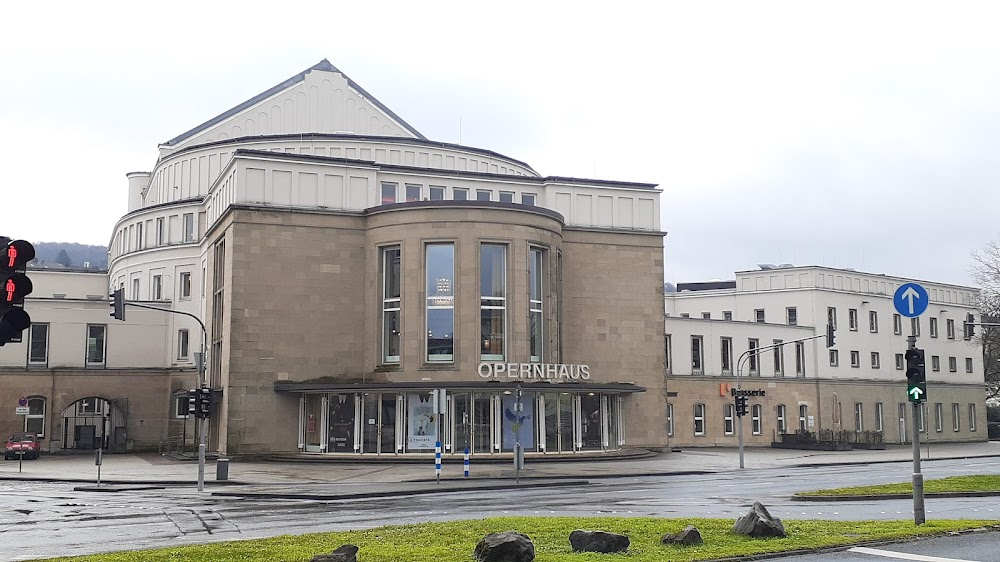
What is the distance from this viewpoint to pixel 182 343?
211 ft

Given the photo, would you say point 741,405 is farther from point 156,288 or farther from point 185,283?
point 156,288

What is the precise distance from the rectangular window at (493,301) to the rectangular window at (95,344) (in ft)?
92.5

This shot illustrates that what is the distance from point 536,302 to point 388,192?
10432 mm

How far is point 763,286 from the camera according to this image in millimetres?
77188

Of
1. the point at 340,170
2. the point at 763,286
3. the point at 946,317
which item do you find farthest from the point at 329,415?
the point at 946,317

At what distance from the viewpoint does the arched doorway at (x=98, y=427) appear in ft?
197

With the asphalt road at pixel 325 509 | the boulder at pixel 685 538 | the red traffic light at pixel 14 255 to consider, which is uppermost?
the red traffic light at pixel 14 255

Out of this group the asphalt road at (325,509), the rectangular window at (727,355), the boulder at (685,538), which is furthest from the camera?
the rectangular window at (727,355)

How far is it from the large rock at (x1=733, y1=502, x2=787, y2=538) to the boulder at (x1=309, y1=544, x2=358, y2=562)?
6.64 metres

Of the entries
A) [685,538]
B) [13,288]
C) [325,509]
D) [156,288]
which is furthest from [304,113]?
[13,288]

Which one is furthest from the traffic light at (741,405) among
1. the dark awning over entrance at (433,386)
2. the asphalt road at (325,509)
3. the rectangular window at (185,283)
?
the rectangular window at (185,283)

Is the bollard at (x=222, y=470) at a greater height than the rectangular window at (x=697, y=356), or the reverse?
the rectangular window at (x=697, y=356)

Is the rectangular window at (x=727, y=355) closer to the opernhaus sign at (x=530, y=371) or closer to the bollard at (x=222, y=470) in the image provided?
the opernhaus sign at (x=530, y=371)

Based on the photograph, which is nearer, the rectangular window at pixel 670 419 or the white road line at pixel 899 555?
the white road line at pixel 899 555
